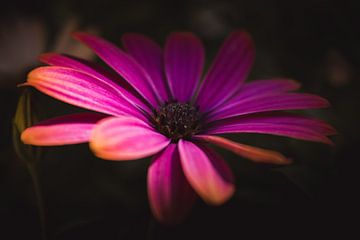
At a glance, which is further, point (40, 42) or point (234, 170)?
point (40, 42)

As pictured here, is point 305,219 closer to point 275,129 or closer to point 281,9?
point 275,129

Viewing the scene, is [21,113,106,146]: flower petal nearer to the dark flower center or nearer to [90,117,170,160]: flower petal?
[90,117,170,160]: flower petal

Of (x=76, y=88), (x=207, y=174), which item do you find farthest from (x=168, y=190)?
(x=76, y=88)

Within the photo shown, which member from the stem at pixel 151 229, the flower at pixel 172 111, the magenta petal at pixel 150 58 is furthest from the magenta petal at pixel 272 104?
the stem at pixel 151 229

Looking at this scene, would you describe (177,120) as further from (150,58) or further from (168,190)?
(168,190)

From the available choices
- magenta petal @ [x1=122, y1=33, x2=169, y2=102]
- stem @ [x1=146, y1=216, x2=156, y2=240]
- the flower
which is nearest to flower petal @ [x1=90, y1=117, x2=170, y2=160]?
the flower

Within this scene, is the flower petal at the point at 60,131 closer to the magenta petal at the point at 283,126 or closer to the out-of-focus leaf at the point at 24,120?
the out-of-focus leaf at the point at 24,120

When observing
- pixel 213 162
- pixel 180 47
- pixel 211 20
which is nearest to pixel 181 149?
pixel 213 162
